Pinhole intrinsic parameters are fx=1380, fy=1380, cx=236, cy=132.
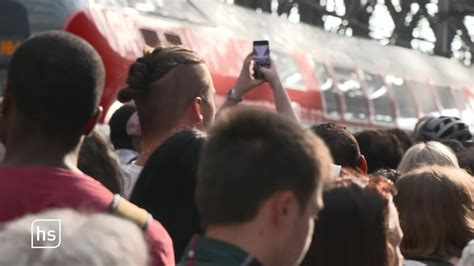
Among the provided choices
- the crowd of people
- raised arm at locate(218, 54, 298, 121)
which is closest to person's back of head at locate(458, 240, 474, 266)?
the crowd of people

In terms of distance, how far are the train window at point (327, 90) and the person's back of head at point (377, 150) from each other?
1188cm

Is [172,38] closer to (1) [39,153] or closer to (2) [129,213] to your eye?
(1) [39,153]

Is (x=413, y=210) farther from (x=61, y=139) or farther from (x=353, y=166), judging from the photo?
(x=61, y=139)

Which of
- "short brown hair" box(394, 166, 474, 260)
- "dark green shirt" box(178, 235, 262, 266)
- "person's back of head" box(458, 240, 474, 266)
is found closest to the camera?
"dark green shirt" box(178, 235, 262, 266)

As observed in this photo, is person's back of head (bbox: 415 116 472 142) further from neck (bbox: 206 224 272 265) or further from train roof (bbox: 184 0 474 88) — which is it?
train roof (bbox: 184 0 474 88)

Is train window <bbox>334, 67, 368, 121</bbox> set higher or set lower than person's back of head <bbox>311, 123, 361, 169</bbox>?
lower

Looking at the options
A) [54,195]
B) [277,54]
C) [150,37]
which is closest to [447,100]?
[277,54]

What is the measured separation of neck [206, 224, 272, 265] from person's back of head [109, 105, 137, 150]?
13.3 ft

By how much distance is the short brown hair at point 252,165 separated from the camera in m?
2.80

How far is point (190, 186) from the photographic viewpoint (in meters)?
3.92

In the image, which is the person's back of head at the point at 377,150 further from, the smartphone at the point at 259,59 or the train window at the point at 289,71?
the train window at the point at 289,71

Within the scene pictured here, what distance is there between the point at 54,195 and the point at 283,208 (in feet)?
2.32

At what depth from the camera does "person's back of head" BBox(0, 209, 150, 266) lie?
101 inches

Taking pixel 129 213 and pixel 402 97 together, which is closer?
pixel 129 213
